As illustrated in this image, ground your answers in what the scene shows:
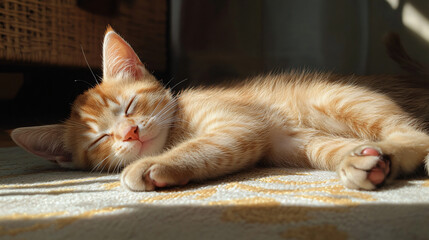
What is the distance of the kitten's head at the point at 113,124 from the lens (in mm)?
1007

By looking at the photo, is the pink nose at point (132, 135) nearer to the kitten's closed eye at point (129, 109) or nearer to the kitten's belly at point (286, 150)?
the kitten's closed eye at point (129, 109)

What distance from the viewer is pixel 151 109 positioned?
1.11 metres

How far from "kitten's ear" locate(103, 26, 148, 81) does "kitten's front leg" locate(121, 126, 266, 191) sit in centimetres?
45

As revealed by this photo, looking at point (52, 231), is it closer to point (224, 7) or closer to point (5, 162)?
point (5, 162)

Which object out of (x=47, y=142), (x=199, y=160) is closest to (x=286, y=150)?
(x=199, y=160)

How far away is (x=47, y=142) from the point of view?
1.17m

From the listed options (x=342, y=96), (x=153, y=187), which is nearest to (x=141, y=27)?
(x=342, y=96)

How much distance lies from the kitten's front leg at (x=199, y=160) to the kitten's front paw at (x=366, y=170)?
0.27m

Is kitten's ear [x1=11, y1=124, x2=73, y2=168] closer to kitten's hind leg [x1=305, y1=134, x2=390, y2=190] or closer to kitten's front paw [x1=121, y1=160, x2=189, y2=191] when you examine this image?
kitten's front paw [x1=121, y1=160, x2=189, y2=191]

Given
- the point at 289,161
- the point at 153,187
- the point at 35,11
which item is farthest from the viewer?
the point at 35,11

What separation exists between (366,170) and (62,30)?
1.50m

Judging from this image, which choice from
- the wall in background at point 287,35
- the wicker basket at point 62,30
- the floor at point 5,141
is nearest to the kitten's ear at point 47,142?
the wicker basket at point 62,30

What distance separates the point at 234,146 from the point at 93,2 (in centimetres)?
121

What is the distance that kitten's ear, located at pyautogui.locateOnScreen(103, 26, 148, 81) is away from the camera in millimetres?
1180
